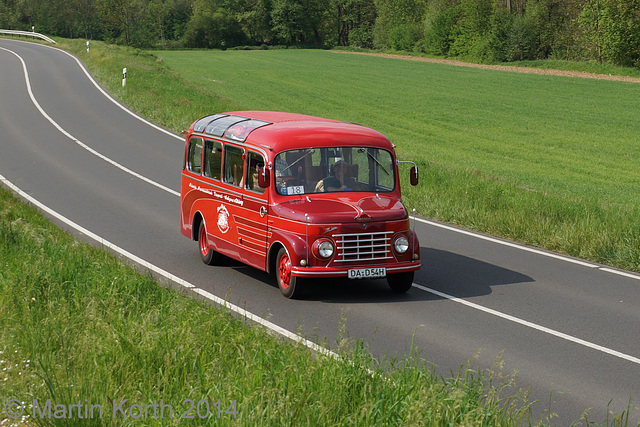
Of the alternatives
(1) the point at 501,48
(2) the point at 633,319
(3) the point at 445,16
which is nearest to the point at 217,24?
(3) the point at 445,16

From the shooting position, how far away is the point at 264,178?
486 inches

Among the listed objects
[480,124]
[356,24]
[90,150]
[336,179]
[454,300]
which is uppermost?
[336,179]

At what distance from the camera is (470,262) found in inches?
576

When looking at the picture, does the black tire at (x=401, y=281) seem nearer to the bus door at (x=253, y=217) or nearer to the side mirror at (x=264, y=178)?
the bus door at (x=253, y=217)

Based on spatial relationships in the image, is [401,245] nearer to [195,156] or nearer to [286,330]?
[286,330]

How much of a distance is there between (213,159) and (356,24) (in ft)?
459

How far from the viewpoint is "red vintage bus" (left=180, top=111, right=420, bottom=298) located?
11.8 metres

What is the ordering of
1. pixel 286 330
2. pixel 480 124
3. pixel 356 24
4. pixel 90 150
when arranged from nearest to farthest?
pixel 286 330
pixel 90 150
pixel 480 124
pixel 356 24

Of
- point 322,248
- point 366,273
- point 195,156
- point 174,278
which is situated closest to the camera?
point 322,248

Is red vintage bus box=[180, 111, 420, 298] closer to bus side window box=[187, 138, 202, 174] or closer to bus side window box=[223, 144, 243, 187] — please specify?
bus side window box=[223, 144, 243, 187]

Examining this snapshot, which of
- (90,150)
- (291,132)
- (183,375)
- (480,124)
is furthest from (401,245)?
(480,124)

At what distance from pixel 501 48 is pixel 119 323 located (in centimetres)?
8469

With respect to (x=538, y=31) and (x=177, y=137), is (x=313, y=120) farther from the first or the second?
(x=538, y=31)

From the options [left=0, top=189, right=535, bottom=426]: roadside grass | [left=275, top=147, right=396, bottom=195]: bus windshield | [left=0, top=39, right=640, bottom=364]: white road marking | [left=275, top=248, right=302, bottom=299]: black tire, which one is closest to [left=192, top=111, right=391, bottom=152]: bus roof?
[left=275, top=147, right=396, bottom=195]: bus windshield
